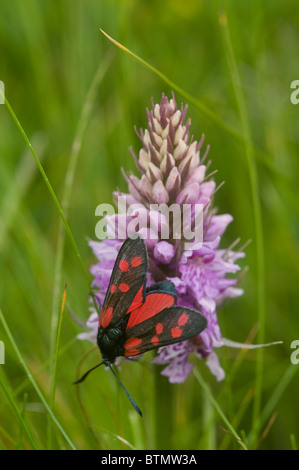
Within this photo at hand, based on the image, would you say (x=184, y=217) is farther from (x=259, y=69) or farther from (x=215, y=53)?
(x=215, y=53)

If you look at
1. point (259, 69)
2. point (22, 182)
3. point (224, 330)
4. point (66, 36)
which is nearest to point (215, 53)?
point (259, 69)

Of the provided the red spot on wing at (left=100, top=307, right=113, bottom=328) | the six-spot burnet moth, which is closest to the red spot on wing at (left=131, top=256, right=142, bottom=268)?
the six-spot burnet moth

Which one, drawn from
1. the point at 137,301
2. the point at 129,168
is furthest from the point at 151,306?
the point at 129,168


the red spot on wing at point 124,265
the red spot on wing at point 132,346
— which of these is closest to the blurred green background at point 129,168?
the red spot on wing at point 132,346

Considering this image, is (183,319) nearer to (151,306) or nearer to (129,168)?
(151,306)

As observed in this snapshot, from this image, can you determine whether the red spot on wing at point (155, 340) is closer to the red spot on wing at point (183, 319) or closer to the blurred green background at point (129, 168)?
the red spot on wing at point (183, 319)

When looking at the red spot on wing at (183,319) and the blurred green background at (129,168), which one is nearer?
the red spot on wing at (183,319)
